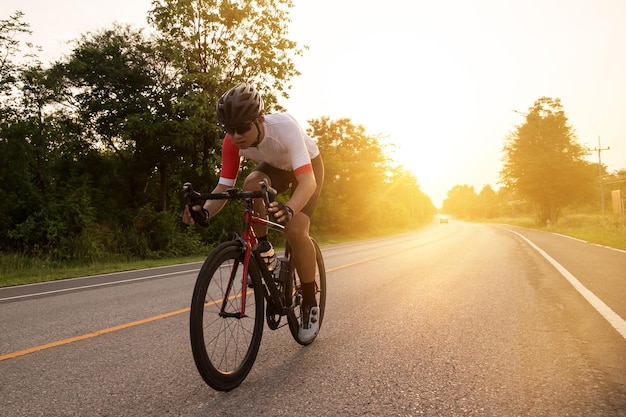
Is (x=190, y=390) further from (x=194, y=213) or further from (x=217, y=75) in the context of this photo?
(x=217, y=75)

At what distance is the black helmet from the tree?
140 ft

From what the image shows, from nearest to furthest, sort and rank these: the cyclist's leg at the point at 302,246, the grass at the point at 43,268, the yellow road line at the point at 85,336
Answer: the cyclist's leg at the point at 302,246 → the yellow road line at the point at 85,336 → the grass at the point at 43,268

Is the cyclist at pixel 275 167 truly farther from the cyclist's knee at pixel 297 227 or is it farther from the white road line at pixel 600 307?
the white road line at pixel 600 307

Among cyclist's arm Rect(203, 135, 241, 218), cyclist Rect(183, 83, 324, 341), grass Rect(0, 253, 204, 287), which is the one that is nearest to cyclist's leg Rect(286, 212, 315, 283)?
cyclist Rect(183, 83, 324, 341)

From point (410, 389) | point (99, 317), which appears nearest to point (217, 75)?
point (99, 317)

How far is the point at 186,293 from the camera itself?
21.2 feet

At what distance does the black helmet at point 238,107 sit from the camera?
263cm

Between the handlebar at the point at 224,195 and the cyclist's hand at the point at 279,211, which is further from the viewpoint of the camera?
the handlebar at the point at 224,195

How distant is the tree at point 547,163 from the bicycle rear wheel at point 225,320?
4278 centimetres

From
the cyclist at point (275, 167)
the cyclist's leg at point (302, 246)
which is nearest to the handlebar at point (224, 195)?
the cyclist at point (275, 167)

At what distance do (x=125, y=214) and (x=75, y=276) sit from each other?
26.4 ft

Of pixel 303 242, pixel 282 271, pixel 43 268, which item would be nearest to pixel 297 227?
pixel 303 242

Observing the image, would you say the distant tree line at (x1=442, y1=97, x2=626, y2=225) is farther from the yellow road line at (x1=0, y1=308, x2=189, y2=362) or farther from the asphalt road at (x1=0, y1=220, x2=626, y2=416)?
the yellow road line at (x1=0, y1=308, x2=189, y2=362)

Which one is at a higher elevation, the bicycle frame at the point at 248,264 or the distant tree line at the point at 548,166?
the distant tree line at the point at 548,166
